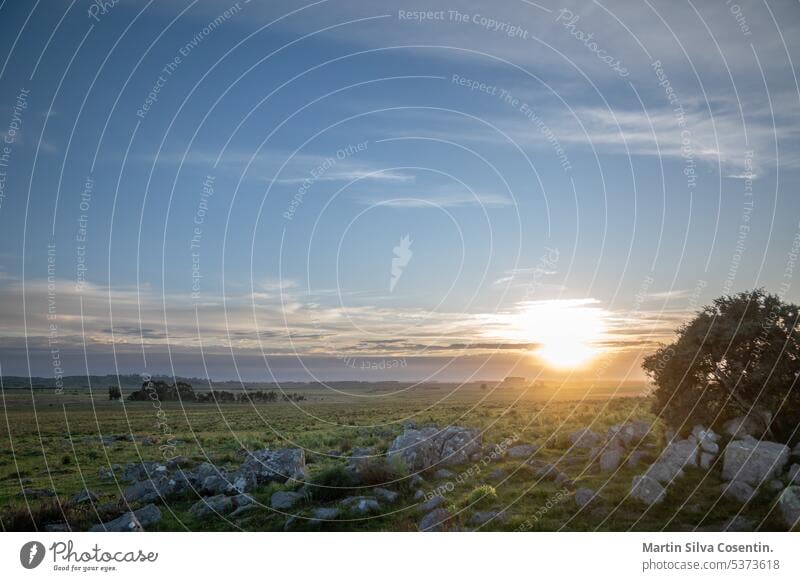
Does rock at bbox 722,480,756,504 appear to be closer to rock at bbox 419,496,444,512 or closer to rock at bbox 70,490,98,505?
rock at bbox 419,496,444,512

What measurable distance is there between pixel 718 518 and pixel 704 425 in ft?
20.8

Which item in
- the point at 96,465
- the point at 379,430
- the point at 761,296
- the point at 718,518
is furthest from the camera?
the point at 379,430

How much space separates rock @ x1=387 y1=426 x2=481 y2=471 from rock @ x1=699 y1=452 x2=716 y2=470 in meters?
9.50

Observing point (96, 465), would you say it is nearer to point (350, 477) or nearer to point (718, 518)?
point (350, 477)

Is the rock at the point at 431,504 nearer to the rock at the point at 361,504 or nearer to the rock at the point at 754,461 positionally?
the rock at the point at 361,504

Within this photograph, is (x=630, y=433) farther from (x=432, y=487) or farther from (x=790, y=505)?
(x=432, y=487)

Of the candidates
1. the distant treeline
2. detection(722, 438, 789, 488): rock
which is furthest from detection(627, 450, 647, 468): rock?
the distant treeline

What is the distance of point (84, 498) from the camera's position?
81.9ft

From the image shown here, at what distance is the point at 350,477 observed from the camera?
84.6ft

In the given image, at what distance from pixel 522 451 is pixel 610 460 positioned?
470 cm

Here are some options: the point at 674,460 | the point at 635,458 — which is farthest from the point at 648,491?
the point at 635,458

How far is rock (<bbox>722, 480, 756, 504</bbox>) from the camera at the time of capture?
70.2 ft

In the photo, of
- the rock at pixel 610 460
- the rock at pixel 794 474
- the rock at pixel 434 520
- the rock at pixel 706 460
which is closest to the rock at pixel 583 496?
the rock at pixel 610 460
